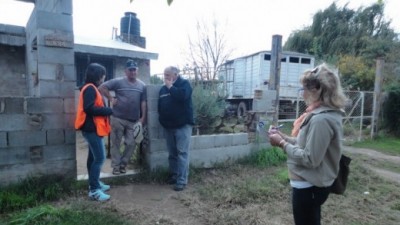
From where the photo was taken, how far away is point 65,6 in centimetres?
392

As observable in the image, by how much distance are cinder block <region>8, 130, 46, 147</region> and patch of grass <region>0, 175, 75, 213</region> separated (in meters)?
0.46

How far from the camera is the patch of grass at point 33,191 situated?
3.34m

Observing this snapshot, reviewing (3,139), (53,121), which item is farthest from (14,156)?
(53,121)

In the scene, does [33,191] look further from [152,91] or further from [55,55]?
[152,91]

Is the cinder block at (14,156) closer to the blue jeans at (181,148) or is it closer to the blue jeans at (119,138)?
the blue jeans at (119,138)

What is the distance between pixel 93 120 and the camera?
351 centimetres

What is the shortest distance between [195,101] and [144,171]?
3122 millimetres

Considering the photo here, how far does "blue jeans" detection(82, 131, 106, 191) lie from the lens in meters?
3.52

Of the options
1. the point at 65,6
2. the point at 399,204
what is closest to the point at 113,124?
the point at 65,6

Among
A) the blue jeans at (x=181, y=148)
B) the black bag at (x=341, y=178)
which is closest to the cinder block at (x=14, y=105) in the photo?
the blue jeans at (x=181, y=148)

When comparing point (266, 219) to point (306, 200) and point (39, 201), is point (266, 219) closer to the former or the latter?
point (306, 200)

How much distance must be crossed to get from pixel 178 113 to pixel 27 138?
201cm

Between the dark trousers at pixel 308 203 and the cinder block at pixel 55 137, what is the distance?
324 centimetres

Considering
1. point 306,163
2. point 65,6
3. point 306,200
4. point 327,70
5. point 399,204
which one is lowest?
point 399,204
